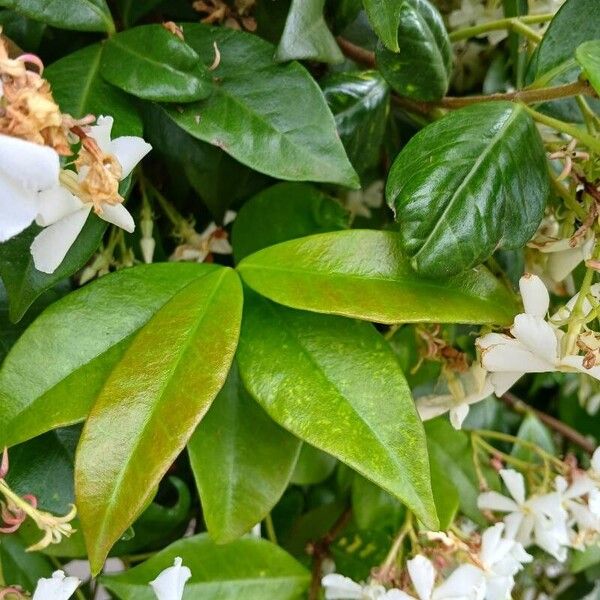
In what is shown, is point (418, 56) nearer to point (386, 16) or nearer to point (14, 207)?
point (386, 16)

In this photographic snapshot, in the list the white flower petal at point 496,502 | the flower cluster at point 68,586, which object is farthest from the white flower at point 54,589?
the white flower petal at point 496,502

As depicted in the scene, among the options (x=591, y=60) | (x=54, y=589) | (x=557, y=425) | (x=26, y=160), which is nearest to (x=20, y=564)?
(x=54, y=589)

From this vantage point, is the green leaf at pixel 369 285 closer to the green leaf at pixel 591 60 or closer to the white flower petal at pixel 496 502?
the green leaf at pixel 591 60

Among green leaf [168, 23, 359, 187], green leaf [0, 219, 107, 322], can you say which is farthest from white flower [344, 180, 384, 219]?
green leaf [0, 219, 107, 322]

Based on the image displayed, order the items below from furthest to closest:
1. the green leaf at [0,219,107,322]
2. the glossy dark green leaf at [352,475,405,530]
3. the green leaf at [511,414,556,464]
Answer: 1. the green leaf at [511,414,556,464]
2. the glossy dark green leaf at [352,475,405,530]
3. the green leaf at [0,219,107,322]

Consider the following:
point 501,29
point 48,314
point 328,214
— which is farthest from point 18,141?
point 501,29

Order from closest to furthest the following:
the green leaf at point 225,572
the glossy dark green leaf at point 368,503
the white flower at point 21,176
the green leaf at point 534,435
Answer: the white flower at point 21,176 → the green leaf at point 225,572 → the glossy dark green leaf at point 368,503 → the green leaf at point 534,435

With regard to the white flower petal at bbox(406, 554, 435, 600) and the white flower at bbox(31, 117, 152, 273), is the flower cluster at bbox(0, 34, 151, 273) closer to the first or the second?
the white flower at bbox(31, 117, 152, 273)
